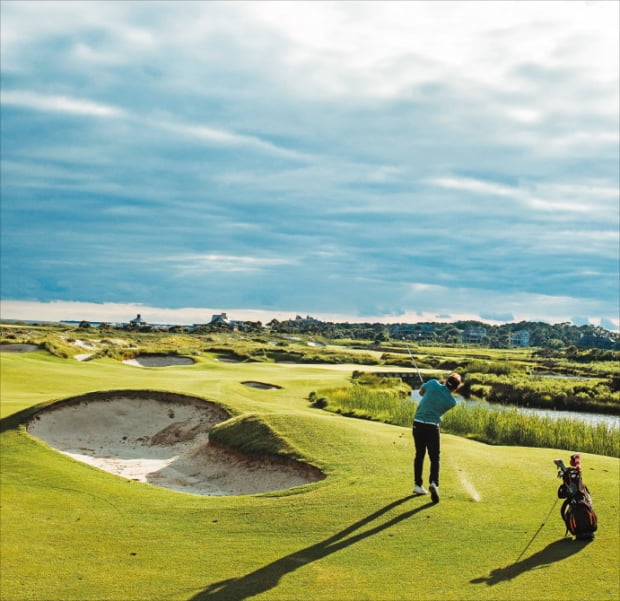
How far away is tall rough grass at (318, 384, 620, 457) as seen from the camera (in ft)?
70.4

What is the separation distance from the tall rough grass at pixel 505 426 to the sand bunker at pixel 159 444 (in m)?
8.76

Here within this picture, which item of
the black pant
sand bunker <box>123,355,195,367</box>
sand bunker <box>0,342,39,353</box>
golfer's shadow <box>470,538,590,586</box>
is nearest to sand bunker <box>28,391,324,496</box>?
the black pant

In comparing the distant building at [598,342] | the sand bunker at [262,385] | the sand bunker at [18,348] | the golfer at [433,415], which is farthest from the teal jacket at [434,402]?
the distant building at [598,342]

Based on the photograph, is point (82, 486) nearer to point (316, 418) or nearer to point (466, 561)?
point (316, 418)

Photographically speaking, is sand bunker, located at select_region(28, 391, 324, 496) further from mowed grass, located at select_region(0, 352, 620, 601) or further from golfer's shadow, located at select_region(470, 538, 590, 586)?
golfer's shadow, located at select_region(470, 538, 590, 586)

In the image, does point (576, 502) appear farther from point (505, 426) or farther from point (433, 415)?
point (505, 426)

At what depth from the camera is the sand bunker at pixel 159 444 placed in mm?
16234

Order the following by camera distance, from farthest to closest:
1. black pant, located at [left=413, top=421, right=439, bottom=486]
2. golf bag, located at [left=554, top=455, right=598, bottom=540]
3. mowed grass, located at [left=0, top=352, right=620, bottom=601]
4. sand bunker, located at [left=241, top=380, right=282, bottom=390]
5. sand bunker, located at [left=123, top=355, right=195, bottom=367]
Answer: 1. sand bunker, located at [left=123, top=355, right=195, bottom=367]
2. sand bunker, located at [left=241, top=380, right=282, bottom=390]
3. black pant, located at [left=413, top=421, right=439, bottom=486]
4. golf bag, located at [left=554, top=455, right=598, bottom=540]
5. mowed grass, located at [left=0, top=352, right=620, bottom=601]

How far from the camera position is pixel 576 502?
9961mm

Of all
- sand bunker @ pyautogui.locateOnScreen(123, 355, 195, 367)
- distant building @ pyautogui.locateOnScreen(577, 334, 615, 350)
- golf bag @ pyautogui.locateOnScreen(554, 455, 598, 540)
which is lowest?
sand bunker @ pyautogui.locateOnScreen(123, 355, 195, 367)

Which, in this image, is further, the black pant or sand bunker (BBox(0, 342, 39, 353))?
sand bunker (BBox(0, 342, 39, 353))

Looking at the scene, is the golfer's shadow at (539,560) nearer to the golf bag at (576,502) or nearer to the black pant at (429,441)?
the golf bag at (576,502)

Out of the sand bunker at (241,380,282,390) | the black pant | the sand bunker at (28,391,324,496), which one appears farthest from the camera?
the sand bunker at (241,380,282,390)

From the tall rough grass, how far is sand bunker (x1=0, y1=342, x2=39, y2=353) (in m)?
31.7
